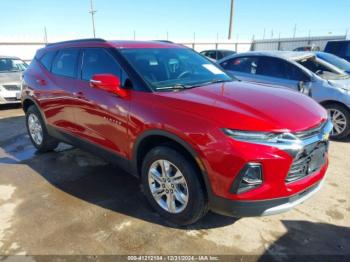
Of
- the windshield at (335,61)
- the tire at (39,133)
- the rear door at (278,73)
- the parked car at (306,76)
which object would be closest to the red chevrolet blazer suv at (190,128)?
the tire at (39,133)

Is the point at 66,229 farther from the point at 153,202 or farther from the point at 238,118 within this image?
the point at 238,118

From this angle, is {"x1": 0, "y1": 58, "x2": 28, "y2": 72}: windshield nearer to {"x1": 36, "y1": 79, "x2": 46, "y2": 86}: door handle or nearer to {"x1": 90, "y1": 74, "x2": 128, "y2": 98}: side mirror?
{"x1": 36, "y1": 79, "x2": 46, "y2": 86}: door handle

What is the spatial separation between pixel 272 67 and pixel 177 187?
170 inches

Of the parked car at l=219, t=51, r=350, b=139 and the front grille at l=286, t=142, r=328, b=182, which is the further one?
the parked car at l=219, t=51, r=350, b=139

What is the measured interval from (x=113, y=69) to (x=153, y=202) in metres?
1.53

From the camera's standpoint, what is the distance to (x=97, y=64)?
3.59 meters

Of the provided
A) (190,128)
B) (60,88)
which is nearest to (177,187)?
(190,128)

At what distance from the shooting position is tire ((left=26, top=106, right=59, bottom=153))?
4.86 metres

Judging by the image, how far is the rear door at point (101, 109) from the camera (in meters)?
3.19

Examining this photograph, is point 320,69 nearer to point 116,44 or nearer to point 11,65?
point 116,44

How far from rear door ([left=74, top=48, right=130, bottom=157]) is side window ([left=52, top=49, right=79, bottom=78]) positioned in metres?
0.20

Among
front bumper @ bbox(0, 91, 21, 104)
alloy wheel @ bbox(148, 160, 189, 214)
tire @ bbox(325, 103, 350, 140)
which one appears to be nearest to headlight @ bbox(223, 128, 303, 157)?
alloy wheel @ bbox(148, 160, 189, 214)

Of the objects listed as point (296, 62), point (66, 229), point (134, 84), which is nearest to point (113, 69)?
point (134, 84)

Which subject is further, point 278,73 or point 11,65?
point 11,65
